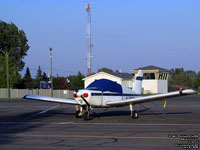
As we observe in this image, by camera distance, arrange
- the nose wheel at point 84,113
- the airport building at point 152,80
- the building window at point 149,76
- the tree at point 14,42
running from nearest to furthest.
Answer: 1. the nose wheel at point 84,113
2. the tree at point 14,42
3. the airport building at point 152,80
4. the building window at point 149,76

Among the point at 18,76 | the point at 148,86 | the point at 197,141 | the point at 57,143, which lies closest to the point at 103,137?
the point at 57,143

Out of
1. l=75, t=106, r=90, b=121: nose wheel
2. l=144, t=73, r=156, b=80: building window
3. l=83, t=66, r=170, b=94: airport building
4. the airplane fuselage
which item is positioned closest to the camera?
the airplane fuselage

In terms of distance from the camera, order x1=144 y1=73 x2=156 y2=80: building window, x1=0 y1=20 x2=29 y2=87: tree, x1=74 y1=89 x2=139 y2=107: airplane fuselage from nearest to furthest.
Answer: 1. x1=74 y1=89 x2=139 y2=107: airplane fuselage
2. x1=0 y1=20 x2=29 y2=87: tree
3. x1=144 y1=73 x2=156 y2=80: building window

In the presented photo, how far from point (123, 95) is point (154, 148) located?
10.0 meters

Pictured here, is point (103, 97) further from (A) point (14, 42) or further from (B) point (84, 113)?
(A) point (14, 42)

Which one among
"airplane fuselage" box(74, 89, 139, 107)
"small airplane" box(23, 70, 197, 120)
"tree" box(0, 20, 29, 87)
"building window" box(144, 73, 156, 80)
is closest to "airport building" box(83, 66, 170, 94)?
"building window" box(144, 73, 156, 80)

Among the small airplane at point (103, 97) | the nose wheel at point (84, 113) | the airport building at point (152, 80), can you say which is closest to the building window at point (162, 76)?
the airport building at point (152, 80)

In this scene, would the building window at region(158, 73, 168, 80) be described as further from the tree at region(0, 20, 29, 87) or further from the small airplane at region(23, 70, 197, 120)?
the small airplane at region(23, 70, 197, 120)

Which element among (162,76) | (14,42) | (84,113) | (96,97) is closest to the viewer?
(84,113)

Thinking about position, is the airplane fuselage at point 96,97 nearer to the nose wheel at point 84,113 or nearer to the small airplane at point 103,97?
the small airplane at point 103,97

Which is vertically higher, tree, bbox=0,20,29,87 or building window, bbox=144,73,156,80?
tree, bbox=0,20,29,87

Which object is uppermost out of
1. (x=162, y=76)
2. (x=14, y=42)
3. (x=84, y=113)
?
(x=14, y=42)

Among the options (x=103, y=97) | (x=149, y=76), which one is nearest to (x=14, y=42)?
(x=149, y=76)

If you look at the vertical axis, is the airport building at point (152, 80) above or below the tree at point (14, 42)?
below
